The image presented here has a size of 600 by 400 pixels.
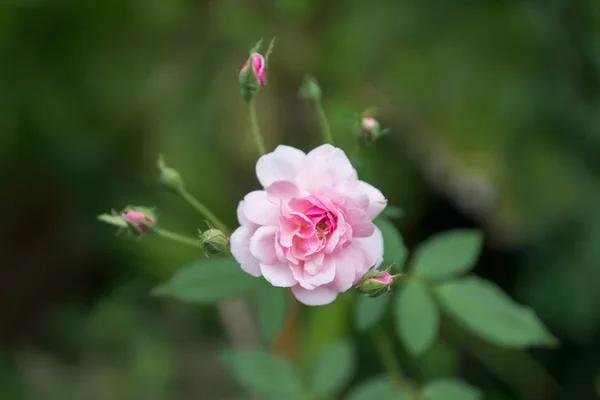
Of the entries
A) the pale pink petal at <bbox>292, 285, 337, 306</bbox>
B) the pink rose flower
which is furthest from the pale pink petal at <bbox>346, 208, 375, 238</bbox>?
the pale pink petal at <bbox>292, 285, 337, 306</bbox>

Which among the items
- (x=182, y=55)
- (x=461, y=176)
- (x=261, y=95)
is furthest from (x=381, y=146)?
(x=182, y=55)

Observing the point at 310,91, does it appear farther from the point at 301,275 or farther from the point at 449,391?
the point at 449,391

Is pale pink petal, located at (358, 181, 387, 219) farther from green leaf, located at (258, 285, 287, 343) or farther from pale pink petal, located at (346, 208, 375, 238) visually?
green leaf, located at (258, 285, 287, 343)

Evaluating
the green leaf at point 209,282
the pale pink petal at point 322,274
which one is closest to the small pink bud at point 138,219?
the green leaf at point 209,282

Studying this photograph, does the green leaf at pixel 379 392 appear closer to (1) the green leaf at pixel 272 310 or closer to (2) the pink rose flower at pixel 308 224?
(1) the green leaf at pixel 272 310

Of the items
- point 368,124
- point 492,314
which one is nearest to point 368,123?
point 368,124
